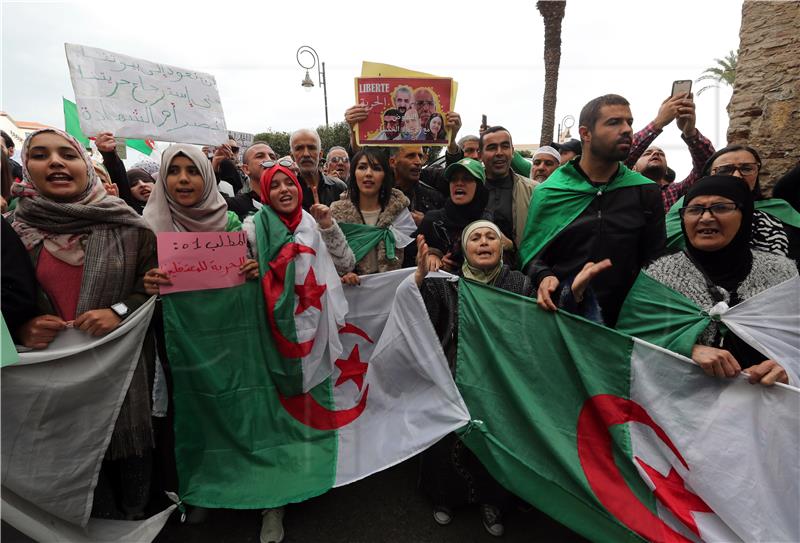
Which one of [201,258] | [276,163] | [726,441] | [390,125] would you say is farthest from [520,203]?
[201,258]

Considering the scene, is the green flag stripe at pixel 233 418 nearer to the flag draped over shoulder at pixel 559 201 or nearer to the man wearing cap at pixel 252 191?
the man wearing cap at pixel 252 191

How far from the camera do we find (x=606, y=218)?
247 centimetres

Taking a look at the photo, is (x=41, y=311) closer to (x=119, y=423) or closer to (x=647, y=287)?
(x=119, y=423)

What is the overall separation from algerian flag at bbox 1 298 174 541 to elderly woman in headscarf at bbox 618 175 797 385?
2.84 meters

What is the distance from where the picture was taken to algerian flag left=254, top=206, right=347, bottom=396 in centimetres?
242

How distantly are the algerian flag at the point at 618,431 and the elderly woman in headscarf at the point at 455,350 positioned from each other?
0.38 feet

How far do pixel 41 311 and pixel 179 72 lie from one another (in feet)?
8.89

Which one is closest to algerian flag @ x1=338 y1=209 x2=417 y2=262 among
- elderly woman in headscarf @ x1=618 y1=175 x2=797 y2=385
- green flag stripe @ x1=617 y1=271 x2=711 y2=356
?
green flag stripe @ x1=617 y1=271 x2=711 y2=356

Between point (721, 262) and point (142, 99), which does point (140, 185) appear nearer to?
point (142, 99)

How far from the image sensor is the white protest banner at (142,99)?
3.20m

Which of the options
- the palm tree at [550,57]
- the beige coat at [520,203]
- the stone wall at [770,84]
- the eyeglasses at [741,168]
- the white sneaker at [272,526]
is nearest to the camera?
the white sneaker at [272,526]

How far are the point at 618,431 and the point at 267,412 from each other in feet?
6.35

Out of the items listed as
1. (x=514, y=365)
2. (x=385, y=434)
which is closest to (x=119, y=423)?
(x=385, y=434)

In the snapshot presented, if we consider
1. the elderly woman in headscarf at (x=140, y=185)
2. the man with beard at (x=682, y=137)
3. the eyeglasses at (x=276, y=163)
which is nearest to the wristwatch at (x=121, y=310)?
the eyeglasses at (x=276, y=163)
